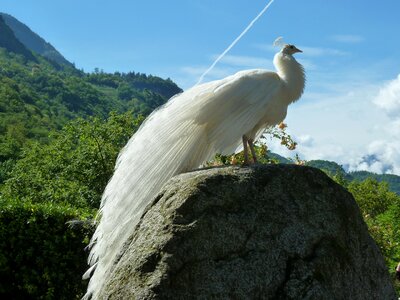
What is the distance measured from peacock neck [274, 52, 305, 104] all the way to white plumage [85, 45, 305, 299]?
0.01 metres

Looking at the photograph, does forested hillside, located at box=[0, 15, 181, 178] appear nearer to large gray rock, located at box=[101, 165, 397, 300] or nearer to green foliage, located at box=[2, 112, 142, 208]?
green foliage, located at box=[2, 112, 142, 208]

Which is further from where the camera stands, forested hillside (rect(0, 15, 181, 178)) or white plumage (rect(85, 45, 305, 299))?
forested hillside (rect(0, 15, 181, 178))

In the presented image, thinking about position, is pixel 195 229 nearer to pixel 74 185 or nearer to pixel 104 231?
pixel 104 231

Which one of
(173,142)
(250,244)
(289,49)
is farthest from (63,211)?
(250,244)

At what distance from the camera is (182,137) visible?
5918mm

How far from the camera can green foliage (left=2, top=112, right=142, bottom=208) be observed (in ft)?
54.6

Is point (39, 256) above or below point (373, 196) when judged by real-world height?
below

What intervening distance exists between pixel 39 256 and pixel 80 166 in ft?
29.8

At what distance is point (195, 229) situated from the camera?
4.79m

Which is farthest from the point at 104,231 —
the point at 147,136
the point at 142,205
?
the point at 147,136

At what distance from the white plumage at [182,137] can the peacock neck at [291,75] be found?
1 cm

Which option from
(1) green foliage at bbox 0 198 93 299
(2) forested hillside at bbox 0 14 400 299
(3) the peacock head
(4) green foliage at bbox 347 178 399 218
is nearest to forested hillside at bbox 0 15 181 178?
(4) green foliage at bbox 347 178 399 218

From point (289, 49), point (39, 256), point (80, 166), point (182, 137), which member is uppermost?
point (80, 166)

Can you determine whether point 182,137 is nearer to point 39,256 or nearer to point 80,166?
point 39,256
